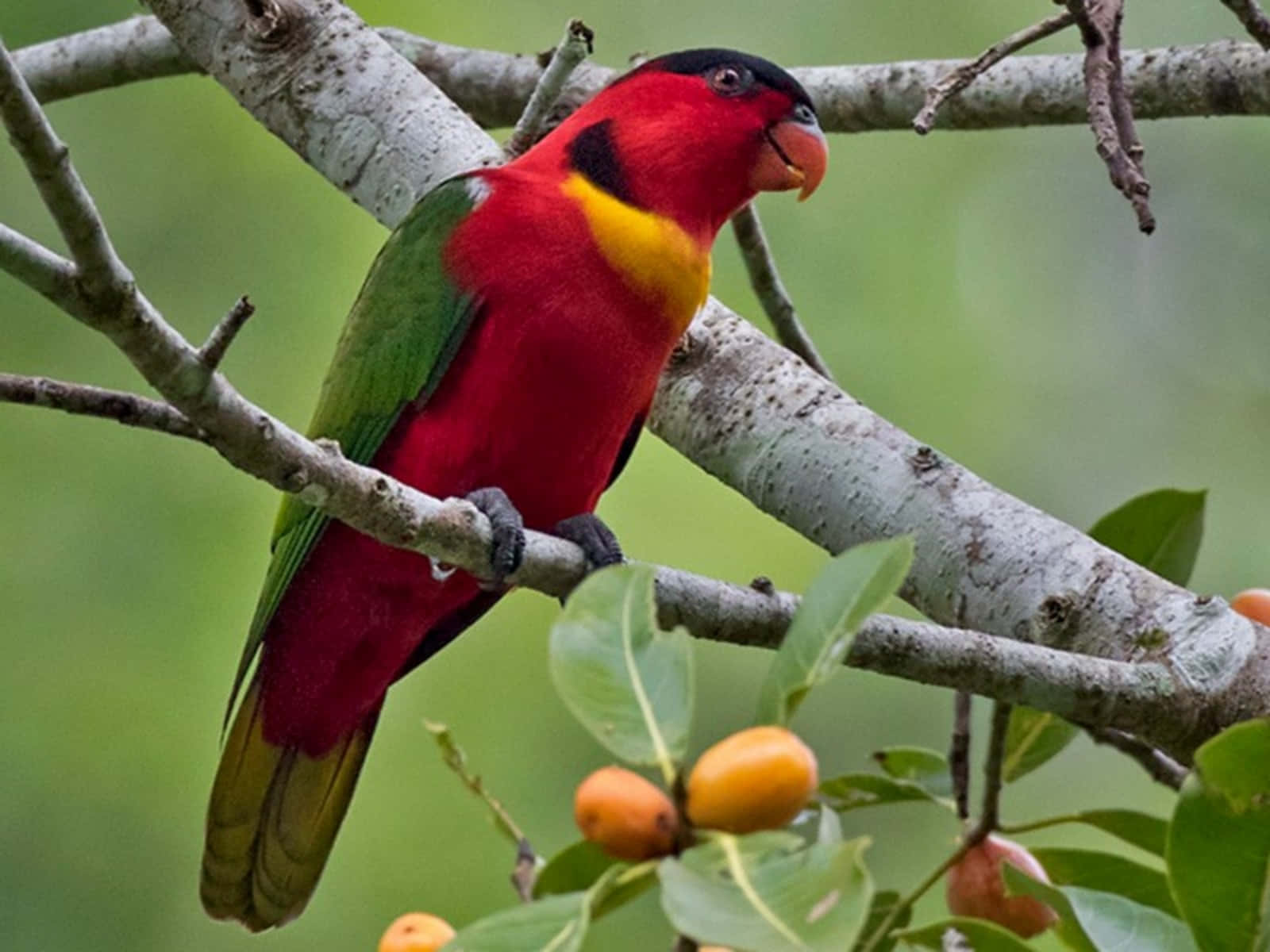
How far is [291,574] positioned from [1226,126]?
215 inches

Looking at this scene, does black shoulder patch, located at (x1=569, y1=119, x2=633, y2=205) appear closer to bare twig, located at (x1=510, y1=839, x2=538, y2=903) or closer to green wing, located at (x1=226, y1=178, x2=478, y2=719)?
green wing, located at (x1=226, y1=178, x2=478, y2=719)

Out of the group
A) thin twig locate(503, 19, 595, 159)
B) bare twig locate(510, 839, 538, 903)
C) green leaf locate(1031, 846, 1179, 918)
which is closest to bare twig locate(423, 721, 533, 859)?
bare twig locate(510, 839, 538, 903)

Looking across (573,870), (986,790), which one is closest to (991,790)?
(986,790)

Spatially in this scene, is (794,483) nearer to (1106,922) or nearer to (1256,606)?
(1256,606)

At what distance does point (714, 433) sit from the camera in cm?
268

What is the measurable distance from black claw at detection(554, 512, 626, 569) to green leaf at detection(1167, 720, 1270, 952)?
113 cm

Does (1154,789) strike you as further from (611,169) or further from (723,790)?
(723,790)

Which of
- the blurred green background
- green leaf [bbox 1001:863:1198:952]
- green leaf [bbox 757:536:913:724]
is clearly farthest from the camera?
the blurred green background

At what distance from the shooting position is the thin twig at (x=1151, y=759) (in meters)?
2.44

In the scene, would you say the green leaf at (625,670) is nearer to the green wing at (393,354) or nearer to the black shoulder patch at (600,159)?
the green wing at (393,354)

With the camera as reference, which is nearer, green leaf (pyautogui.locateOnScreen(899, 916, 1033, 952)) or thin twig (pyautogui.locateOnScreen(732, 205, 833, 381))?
green leaf (pyautogui.locateOnScreen(899, 916, 1033, 952))

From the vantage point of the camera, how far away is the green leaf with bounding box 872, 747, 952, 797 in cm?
237

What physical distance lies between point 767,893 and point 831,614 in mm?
301

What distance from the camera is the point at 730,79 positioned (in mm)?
3172
